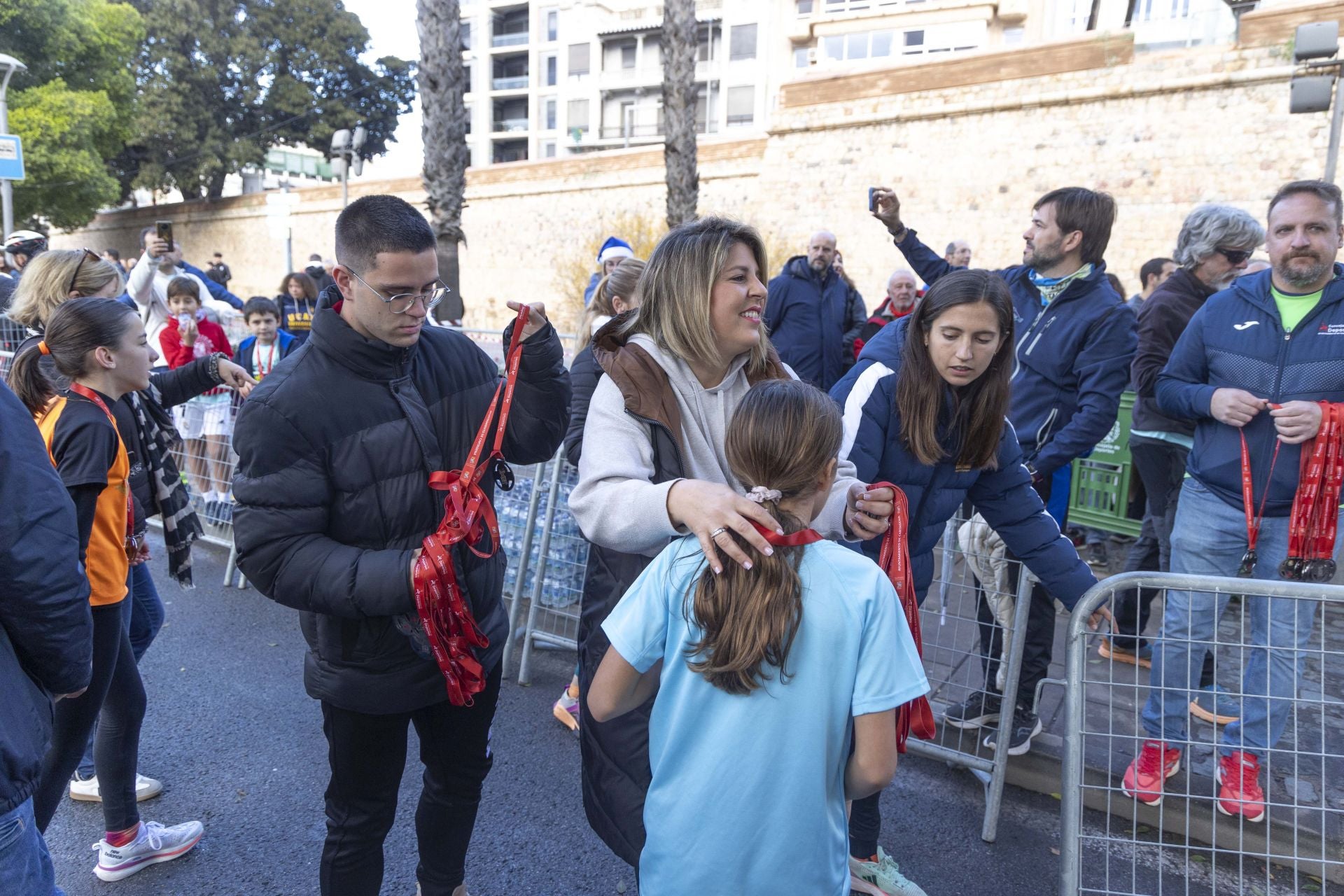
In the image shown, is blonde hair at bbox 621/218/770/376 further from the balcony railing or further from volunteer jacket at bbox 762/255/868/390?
the balcony railing

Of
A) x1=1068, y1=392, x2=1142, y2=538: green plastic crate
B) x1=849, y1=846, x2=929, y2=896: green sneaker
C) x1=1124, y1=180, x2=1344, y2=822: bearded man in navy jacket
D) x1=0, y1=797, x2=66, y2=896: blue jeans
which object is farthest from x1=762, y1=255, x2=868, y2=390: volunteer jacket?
x1=0, y1=797, x2=66, y2=896: blue jeans

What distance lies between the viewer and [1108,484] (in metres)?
6.25

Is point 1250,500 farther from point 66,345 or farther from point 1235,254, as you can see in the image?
point 66,345

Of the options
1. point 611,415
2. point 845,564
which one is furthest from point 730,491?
point 611,415

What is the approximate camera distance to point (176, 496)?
11.0 ft

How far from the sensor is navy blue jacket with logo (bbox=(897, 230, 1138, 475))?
11.6 feet

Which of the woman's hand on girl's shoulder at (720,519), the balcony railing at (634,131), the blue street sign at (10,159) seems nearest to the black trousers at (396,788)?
the woman's hand on girl's shoulder at (720,519)

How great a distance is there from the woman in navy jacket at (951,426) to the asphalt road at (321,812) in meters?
0.77

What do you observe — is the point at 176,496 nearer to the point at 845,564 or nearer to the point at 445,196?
the point at 845,564

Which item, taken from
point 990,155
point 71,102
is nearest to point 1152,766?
point 990,155

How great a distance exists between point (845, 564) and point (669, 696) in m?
0.44

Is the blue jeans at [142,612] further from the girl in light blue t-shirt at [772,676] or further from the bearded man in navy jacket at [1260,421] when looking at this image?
the bearded man in navy jacket at [1260,421]

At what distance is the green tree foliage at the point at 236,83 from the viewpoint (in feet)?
109

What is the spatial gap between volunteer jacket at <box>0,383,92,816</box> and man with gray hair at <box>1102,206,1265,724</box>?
159 inches
